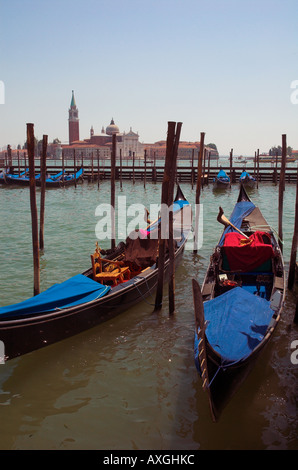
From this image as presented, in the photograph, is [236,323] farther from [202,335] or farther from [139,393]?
[139,393]

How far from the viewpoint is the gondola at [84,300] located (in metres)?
3.90

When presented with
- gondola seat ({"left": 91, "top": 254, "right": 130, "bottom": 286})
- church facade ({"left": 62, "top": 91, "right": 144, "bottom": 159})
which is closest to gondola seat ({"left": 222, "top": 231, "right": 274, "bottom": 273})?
gondola seat ({"left": 91, "top": 254, "right": 130, "bottom": 286})

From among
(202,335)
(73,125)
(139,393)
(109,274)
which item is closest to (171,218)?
(109,274)

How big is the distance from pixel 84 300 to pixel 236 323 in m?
1.72

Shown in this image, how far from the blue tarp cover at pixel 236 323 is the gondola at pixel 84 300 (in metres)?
1.35

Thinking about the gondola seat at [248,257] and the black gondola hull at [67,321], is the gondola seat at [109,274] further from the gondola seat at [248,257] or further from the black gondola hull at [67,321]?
the gondola seat at [248,257]

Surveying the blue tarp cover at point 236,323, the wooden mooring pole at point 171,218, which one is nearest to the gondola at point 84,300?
the wooden mooring pole at point 171,218

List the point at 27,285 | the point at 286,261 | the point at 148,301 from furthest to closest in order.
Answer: the point at 286,261 < the point at 27,285 < the point at 148,301

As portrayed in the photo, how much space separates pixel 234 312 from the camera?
3.85m

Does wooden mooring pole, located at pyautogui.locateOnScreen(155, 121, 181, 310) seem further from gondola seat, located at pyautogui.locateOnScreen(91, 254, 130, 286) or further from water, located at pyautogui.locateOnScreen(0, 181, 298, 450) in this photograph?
water, located at pyautogui.locateOnScreen(0, 181, 298, 450)
